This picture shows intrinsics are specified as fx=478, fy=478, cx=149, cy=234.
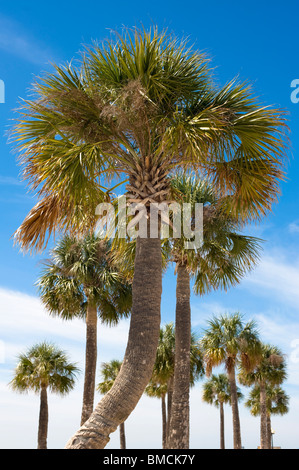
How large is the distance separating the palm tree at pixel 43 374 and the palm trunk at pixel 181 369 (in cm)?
963

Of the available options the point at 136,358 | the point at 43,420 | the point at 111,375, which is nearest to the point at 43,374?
the point at 43,420

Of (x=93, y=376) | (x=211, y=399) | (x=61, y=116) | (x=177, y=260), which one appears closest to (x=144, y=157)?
(x=61, y=116)

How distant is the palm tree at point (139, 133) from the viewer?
25.0ft

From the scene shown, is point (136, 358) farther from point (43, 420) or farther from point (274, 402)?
point (274, 402)

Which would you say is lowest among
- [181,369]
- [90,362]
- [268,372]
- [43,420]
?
[43,420]

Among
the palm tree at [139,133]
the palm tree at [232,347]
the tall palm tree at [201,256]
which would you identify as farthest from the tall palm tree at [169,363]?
the palm tree at [139,133]

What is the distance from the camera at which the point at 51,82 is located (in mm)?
8109

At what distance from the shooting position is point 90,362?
1805cm

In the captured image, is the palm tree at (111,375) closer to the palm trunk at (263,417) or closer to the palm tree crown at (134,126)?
the palm trunk at (263,417)

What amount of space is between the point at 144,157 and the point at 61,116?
155 cm

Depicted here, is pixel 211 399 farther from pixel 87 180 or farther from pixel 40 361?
pixel 87 180

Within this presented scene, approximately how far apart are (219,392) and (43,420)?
16.1 metres
